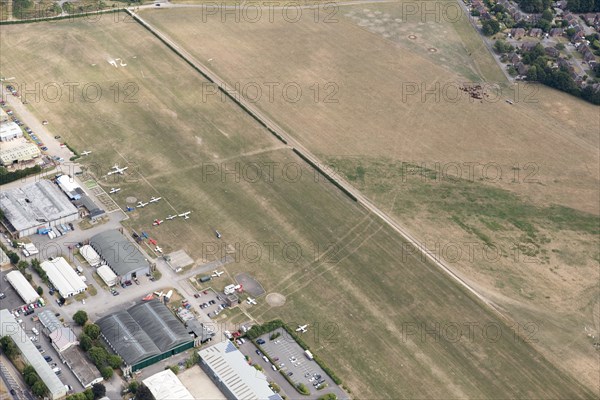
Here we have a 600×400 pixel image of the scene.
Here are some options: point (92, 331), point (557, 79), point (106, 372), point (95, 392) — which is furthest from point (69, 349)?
point (557, 79)

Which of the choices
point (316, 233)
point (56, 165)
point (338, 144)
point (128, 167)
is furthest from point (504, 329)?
point (56, 165)

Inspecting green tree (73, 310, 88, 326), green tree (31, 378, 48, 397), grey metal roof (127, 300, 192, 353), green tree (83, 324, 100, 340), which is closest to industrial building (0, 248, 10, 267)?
green tree (73, 310, 88, 326)

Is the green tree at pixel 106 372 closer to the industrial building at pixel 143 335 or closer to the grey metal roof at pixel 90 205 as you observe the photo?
the industrial building at pixel 143 335

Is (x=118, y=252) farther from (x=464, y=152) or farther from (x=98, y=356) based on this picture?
(x=464, y=152)

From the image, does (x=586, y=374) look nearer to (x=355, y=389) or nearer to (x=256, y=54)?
(x=355, y=389)

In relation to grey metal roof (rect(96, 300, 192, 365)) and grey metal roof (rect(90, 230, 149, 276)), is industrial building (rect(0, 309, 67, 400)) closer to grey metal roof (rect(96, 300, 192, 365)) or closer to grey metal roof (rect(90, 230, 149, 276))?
grey metal roof (rect(96, 300, 192, 365))

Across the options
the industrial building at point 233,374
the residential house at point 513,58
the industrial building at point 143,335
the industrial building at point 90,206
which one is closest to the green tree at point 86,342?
the industrial building at point 143,335

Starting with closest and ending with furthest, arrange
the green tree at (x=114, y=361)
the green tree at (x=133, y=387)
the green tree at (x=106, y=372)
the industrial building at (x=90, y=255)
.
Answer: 1. the green tree at (x=133, y=387)
2. the green tree at (x=106, y=372)
3. the green tree at (x=114, y=361)
4. the industrial building at (x=90, y=255)
